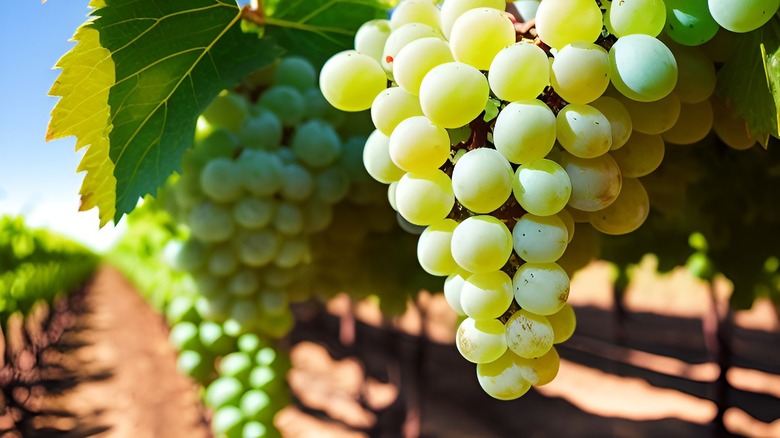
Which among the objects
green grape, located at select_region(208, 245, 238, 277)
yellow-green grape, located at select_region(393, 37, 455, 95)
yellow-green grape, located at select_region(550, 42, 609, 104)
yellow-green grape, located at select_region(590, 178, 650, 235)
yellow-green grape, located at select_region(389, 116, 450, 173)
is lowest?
green grape, located at select_region(208, 245, 238, 277)

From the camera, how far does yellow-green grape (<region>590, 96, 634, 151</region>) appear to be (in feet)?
1.31

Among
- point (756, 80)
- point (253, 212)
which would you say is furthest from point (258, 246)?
point (756, 80)

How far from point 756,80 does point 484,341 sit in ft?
0.83

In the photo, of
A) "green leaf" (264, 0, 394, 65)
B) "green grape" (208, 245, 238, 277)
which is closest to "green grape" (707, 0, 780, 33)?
"green leaf" (264, 0, 394, 65)

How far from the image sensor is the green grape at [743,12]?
1.13 feet

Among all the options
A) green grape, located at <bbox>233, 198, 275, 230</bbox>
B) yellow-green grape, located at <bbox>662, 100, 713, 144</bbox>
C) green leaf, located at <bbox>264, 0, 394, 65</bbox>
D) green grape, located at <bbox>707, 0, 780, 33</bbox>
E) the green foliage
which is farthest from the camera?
the green foliage

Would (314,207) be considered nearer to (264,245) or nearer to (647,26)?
(264,245)

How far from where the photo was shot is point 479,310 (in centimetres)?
39

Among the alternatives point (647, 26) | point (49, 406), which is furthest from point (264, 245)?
point (49, 406)

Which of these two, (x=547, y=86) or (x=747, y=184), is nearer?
(x=547, y=86)

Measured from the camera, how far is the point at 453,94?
15.1 inches

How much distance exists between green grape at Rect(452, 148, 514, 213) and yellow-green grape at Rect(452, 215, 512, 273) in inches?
0.5

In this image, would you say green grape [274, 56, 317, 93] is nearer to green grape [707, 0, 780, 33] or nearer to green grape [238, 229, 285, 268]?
green grape [238, 229, 285, 268]

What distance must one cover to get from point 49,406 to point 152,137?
9.62ft
